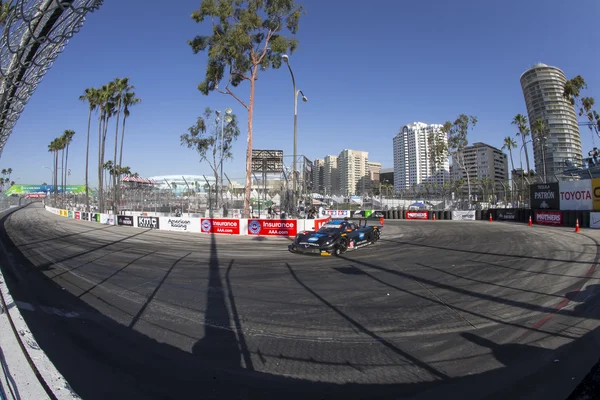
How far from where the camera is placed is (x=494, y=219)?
114ft

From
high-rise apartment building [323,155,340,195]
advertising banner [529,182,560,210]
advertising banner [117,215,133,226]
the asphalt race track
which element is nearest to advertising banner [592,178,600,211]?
advertising banner [529,182,560,210]

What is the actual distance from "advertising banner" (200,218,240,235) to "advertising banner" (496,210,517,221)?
2684 centimetres

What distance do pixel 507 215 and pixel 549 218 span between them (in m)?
5.95

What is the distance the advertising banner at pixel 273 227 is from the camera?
20.7m

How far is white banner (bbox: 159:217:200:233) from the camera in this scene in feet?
78.8

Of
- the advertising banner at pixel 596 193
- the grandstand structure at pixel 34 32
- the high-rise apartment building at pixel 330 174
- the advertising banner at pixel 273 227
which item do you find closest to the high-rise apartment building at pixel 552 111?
the high-rise apartment building at pixel 330 174

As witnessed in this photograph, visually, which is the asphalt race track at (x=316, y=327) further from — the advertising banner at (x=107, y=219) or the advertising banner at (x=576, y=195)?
the advertising banner at (x=107, y=219)

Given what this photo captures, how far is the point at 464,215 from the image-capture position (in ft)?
121

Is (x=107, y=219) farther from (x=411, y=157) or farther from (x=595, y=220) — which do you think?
(x=411, y=157)

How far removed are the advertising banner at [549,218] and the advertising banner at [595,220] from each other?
8.04 feet

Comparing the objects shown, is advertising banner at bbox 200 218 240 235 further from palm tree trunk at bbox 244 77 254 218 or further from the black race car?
the black race car

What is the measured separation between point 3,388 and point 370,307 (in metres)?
5.42

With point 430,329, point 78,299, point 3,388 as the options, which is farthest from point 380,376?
point 78,299

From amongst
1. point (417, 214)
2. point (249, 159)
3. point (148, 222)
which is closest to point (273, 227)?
point (249, 159)
